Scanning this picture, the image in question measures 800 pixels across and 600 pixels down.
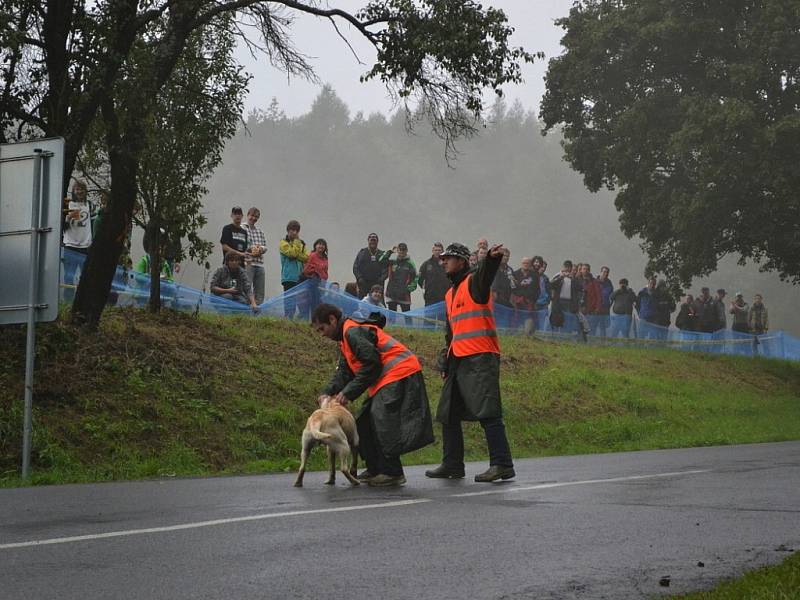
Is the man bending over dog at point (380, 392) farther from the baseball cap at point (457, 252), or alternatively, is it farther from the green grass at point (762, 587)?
the green grass at point (762, 587)

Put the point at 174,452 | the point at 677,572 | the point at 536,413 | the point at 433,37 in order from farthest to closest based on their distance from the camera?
the point at 536,413 → the point at 433,37 → the point at 174,452 → the point at 677,572

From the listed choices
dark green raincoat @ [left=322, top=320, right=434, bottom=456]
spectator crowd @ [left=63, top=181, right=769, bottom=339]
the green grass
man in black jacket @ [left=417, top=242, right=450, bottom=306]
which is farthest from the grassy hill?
the green grass

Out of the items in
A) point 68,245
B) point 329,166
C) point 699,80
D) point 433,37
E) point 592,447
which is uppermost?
point 329,166

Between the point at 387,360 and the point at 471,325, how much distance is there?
79 cm

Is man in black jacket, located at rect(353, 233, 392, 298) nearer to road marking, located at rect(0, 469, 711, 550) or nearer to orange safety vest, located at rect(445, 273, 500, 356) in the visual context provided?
orange safety vest, located at rect(445, 273, 500, 356)

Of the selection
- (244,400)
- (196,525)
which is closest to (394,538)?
(196,525)

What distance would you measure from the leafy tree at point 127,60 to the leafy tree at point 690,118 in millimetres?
12200

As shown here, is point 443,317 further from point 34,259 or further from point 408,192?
point 408,192

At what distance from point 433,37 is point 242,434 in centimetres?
599

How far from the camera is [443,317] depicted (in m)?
26.4

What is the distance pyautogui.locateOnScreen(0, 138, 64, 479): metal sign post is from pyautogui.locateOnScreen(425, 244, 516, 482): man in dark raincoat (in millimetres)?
3735

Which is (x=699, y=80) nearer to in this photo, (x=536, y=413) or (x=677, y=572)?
(x=536, y=413)

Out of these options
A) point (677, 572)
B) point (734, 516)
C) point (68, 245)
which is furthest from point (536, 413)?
point (677, 572)

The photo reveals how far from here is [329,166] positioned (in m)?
124
